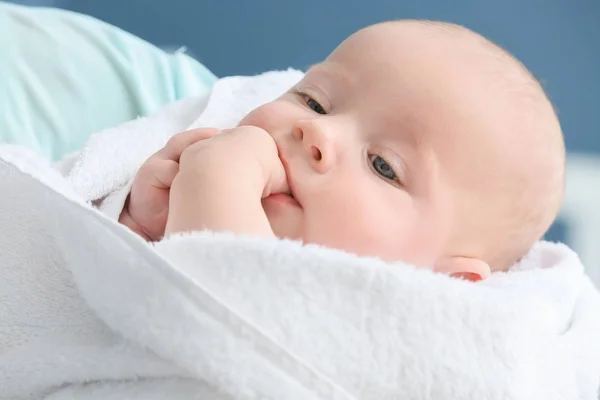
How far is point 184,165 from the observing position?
1.90 ft

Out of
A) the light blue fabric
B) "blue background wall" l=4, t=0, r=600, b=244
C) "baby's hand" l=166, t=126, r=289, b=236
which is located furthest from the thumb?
"blue background wall" l=4, t=0, r=600, b=244

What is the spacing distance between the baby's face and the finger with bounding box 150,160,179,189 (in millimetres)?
89

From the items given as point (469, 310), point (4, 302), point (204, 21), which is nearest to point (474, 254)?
point (469, 310)

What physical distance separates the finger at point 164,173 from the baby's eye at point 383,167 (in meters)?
0.18

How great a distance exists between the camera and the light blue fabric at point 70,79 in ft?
3.43

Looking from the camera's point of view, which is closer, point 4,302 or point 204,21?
point 4,302

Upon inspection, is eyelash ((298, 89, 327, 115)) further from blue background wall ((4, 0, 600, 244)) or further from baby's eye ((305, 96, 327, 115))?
blue background wall ((4, 0, 600, 244))

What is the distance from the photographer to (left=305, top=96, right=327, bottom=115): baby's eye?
2.31 ft

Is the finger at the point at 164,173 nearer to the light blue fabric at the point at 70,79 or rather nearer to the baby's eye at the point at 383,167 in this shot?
the baby's eye at the point at 383,167

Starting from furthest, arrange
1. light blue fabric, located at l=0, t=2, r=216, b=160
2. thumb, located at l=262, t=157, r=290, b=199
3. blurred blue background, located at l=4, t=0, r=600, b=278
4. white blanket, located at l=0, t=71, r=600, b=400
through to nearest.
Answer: blurred blue background, located at l=4, t=0, r=600, b=278 < light blue fabric, located at l=0, t=2, r=216, b=160 < thumb, located at l=262, t=157, r=290, b=199 < white blanket, located at l=0, t=71, r=600, b=400

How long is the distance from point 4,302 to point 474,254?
16.6 inches

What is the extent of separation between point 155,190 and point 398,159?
0.74 feet

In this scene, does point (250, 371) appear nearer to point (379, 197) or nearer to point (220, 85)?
point (379, 197)

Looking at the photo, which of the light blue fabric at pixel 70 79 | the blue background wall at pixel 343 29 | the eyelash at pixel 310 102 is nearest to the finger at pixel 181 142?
the eyelash at pixel 310 102
